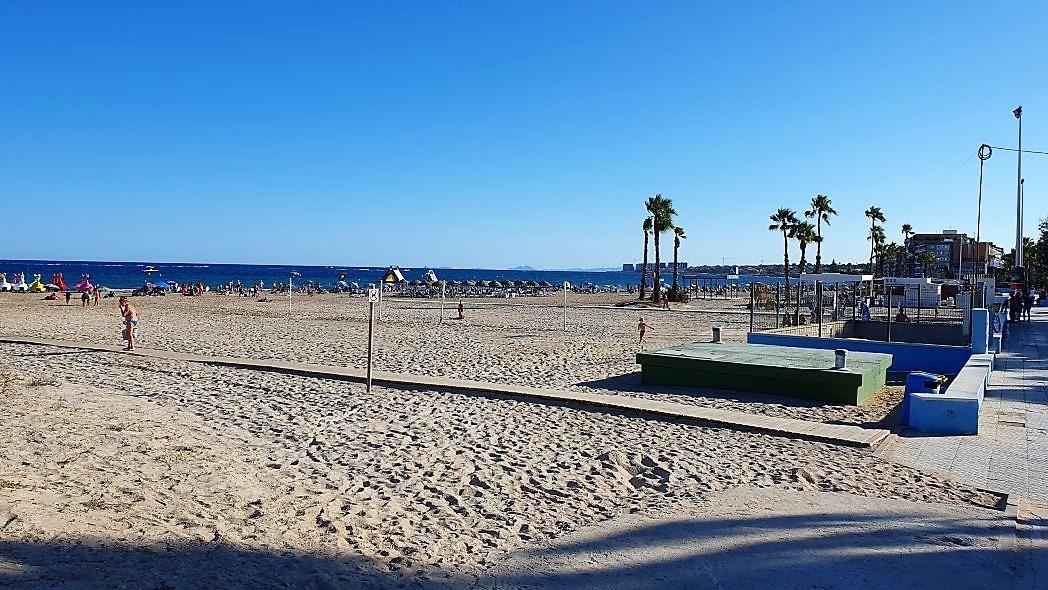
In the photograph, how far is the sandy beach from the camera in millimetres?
4664

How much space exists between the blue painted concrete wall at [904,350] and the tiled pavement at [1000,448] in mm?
3397

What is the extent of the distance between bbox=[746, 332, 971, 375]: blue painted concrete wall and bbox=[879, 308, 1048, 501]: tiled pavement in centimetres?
340

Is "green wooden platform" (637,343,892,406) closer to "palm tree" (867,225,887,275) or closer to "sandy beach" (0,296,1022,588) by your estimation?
"sandy beach" (0,296,1022,588)

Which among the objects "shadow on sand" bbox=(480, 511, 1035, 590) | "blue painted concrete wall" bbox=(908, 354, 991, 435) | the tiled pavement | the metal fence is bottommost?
"shadow on sand" bbox=(480, 511, 1035, 590)

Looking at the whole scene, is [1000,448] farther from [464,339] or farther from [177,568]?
[464,339]

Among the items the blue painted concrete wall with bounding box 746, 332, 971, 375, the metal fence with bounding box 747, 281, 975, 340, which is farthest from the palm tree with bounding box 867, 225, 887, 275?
the blue painted concrete wall with bounding box 746, 332, 971, 375

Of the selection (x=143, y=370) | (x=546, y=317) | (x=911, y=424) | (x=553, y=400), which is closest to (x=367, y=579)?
(x=553, y=400)

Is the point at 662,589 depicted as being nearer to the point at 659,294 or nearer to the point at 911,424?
the point at 911,424

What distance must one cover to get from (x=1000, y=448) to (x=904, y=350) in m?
9.13

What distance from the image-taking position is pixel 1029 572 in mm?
4645

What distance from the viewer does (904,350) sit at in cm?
1644

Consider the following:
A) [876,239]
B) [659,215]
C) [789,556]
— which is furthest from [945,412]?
[876,239]

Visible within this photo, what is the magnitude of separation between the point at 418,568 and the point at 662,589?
1473 mm

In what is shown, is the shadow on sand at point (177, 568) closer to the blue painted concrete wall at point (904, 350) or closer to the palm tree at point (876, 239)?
the blue painted concrete wall at point (904, 350)
